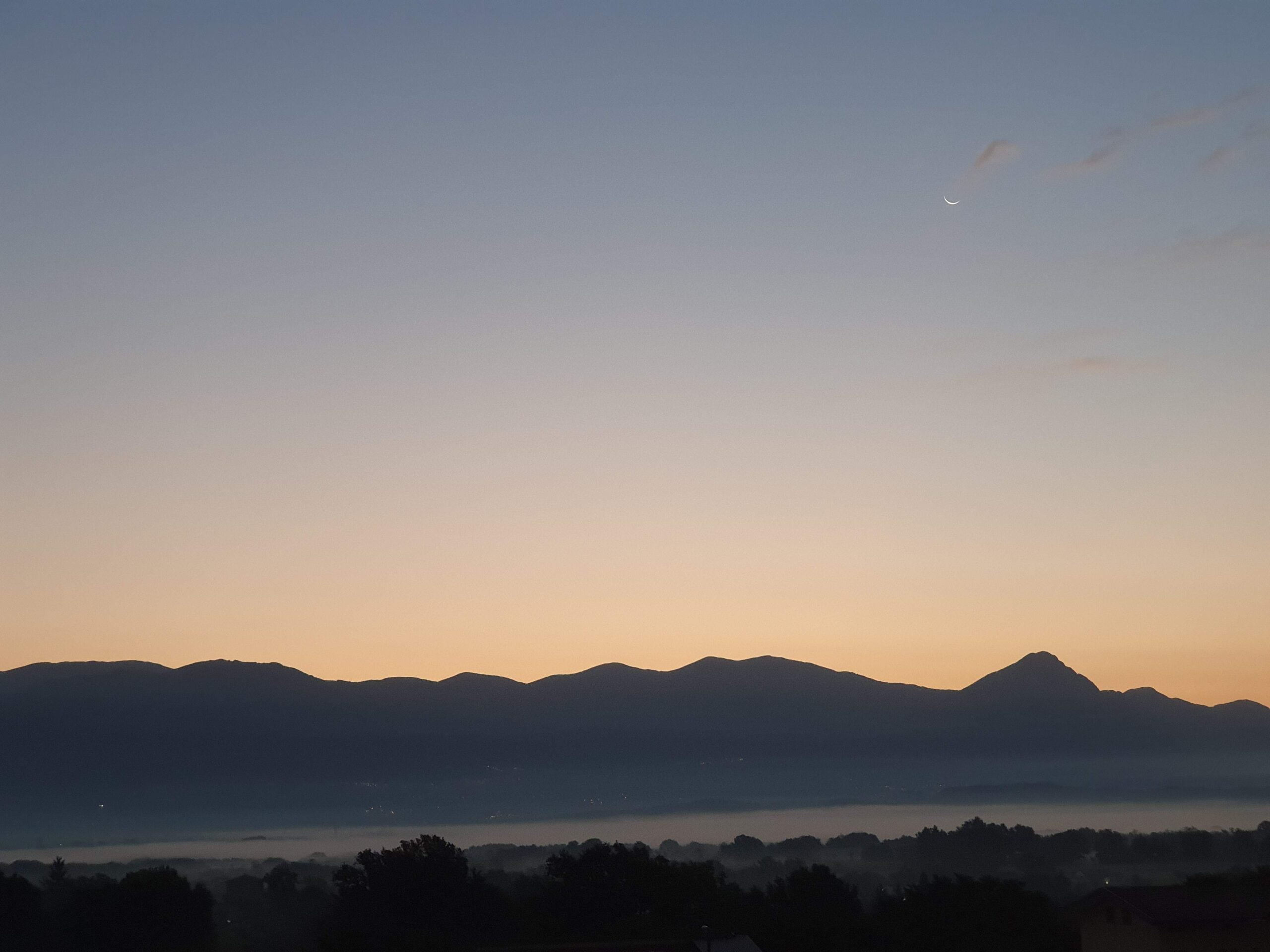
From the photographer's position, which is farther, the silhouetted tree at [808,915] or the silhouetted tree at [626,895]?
the silhouetted tree at [626,895]

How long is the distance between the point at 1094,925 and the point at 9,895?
336 ft

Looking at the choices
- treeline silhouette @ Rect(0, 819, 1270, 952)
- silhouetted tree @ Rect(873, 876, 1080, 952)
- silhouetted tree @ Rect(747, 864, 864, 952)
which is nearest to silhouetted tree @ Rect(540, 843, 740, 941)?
treeline silhouette @ Rect(0, 819, 1270, 952)

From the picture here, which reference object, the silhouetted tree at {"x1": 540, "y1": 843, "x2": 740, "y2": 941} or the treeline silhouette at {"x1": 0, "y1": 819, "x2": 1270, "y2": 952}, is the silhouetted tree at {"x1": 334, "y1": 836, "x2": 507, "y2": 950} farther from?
the silhouetted tree at {"x1": 540, "y1": 843, "x2": 740, "y2": 941}

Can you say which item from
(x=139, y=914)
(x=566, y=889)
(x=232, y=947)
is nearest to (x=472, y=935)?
(x=566, y=889)

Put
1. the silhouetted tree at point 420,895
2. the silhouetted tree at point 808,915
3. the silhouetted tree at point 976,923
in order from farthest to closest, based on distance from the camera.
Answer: the silhouetted tree at point 420,895 → the silhouetted tree at point 808,915 → the silhouetted tree at point 976,923

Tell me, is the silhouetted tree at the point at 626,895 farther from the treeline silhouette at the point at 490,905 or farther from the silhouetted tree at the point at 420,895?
the silhouetted tree at the point at 420,895

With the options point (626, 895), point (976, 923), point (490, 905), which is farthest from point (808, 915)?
point (490, 905)

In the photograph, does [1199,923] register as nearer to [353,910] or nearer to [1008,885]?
[1008,885]

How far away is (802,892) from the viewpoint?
124 metres

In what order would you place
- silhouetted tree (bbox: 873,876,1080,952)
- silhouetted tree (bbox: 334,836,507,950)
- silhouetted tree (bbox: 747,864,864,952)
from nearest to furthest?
silhouetted tree (bbox: 873,876,1080,952), silhouetted tree (bbox: 747,864,864,952), silhouetted tree (bbox: 334,836,507,950)

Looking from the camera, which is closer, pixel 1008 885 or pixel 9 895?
pixel 1008 885

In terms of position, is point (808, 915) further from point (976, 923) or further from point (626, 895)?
point (626, 895)

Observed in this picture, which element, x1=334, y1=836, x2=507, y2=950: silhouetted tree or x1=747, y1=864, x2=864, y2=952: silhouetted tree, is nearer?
x1=747, y1=864, x2=864, y2=952: silhouetted tree

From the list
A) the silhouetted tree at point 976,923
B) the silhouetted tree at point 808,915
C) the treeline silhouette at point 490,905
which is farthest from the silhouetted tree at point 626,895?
the silhouetted tree at point 976,923
